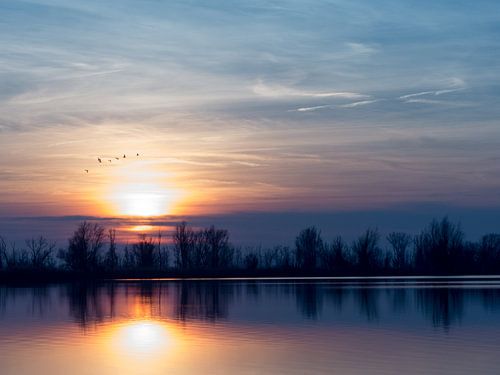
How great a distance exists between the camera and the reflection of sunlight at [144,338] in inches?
683

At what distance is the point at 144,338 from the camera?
19672mm

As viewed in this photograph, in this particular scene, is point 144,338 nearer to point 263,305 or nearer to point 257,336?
point 257,336

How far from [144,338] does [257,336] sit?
275 cm

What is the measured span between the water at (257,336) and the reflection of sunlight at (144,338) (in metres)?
0.03

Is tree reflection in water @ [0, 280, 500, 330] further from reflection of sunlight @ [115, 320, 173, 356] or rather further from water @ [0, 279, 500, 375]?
reflection of sunlight @ [115, 320, 173, 356]

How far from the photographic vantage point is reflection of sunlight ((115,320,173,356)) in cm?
1736

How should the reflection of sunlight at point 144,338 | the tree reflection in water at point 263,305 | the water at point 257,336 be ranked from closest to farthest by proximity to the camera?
the water at point 257,336 < the reflection of sunlight at point 144,338 < the tree reflection in water at point 263,305

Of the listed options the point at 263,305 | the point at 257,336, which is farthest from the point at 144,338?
the point at 263,305

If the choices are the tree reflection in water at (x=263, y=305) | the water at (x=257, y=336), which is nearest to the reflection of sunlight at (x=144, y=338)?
the water at (x=257, y=336)

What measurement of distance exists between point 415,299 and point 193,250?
61.3m

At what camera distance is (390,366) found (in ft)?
47.4

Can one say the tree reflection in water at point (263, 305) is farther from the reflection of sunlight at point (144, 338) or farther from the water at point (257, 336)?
the reflection of sunlight at point (144, 338)

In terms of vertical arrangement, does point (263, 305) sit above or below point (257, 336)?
above

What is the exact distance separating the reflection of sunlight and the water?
3cm
